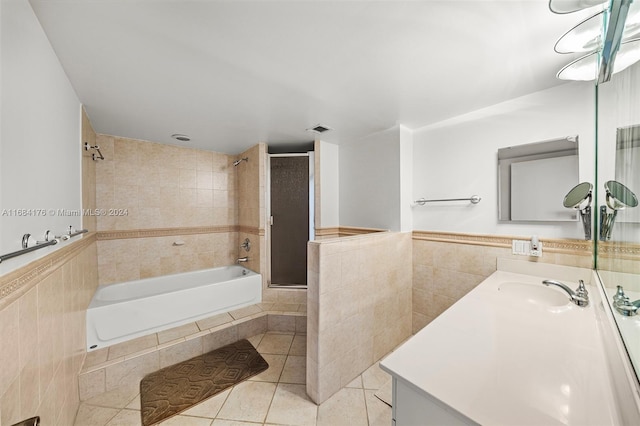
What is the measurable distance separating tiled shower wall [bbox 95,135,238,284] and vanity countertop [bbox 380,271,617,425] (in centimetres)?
300

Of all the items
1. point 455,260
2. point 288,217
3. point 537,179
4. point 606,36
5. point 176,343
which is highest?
point 606,36

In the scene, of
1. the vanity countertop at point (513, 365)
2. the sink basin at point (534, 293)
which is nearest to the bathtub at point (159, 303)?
the vanity countertop at point (513, 365)

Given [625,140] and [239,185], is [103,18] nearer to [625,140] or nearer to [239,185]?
[625,140]

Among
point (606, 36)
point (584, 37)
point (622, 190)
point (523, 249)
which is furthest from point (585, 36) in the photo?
point (523, 249)

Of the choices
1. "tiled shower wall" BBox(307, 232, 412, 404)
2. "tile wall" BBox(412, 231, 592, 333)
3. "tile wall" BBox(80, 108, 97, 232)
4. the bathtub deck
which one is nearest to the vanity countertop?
"tile wall" BBox(412, 231, 592, 333)

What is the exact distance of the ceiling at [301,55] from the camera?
95 centimetres

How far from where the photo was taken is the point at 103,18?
97cm

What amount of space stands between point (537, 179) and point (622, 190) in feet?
3.41

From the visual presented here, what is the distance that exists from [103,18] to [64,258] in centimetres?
123

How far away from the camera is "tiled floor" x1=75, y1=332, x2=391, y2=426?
4.61 ft

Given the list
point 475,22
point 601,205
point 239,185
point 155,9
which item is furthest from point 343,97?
point 239,185

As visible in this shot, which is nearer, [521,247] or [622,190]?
[622,190]

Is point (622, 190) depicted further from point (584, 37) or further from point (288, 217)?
point (288, 217)

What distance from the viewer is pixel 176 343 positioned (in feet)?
6.40
